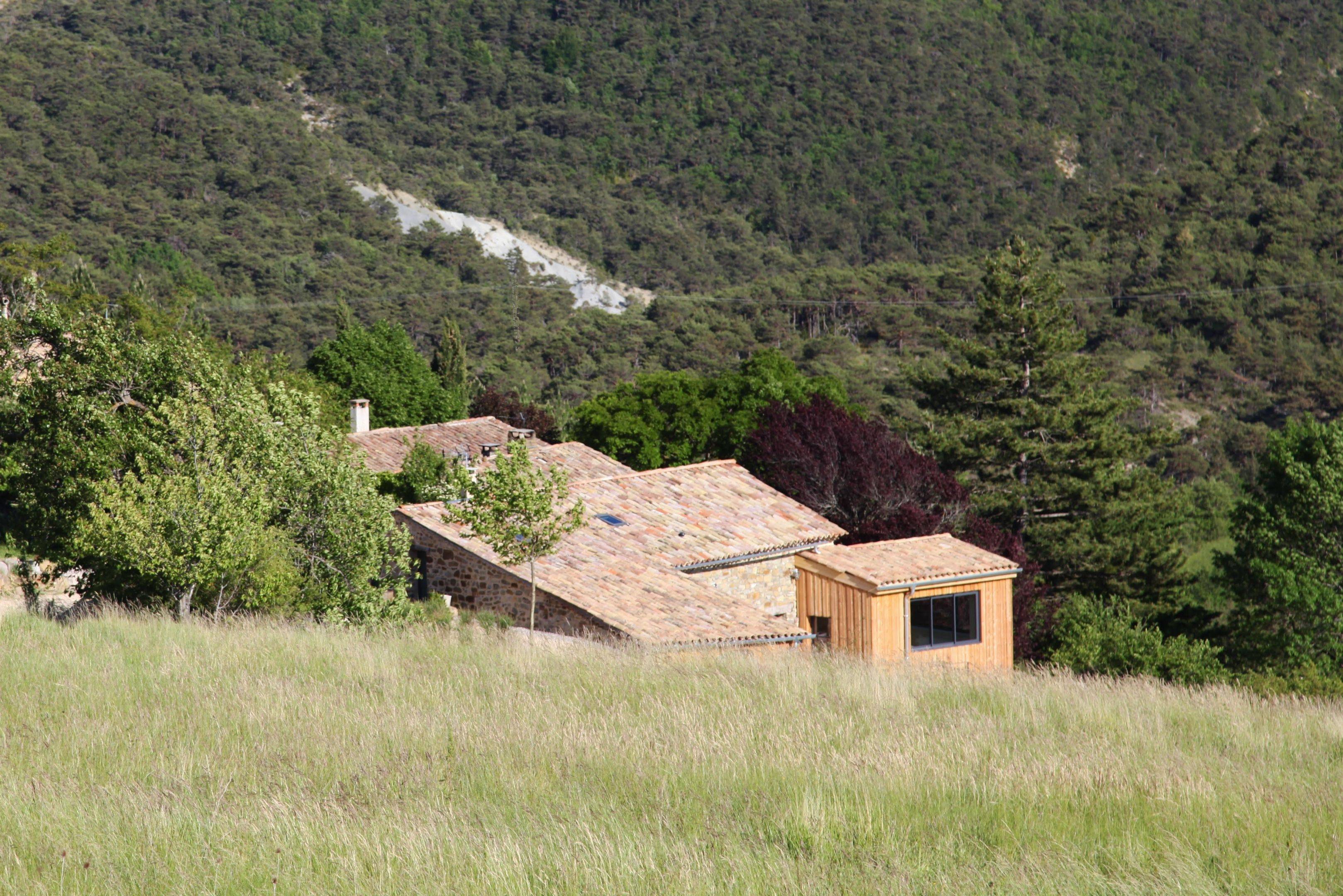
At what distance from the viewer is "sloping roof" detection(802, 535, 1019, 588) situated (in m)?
25.1

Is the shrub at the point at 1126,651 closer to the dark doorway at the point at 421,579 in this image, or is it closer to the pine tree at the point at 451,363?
the dark doorway at the point at 421,579

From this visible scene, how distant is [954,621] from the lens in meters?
27.2

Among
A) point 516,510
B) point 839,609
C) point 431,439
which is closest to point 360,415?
point 431,439

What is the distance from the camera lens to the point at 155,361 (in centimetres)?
2011

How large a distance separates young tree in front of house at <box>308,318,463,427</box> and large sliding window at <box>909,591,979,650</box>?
31.9 meters

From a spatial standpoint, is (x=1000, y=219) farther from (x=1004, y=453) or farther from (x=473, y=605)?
(x=473, y=605)

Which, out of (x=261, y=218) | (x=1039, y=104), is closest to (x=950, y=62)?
(x=1039, y=104)

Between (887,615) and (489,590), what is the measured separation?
7.93m

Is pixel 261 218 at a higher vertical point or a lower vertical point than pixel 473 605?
higher

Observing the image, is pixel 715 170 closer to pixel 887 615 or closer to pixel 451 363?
pixel 451 363

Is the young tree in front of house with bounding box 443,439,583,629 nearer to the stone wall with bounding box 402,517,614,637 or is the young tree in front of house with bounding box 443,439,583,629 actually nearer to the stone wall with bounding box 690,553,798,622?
the stone wall with bounding box 402,517,614,637

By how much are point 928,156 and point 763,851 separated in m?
147

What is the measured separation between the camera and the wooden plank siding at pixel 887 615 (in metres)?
24.9

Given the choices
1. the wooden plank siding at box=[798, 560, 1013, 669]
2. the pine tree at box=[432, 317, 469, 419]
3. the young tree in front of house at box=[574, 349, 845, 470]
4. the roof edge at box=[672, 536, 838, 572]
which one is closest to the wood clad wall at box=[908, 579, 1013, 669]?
the wooden plank siding at box=[798, 560, 1013, 669]
